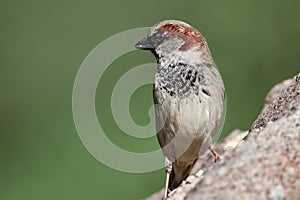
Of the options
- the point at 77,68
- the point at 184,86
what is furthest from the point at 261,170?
the point at 77,68

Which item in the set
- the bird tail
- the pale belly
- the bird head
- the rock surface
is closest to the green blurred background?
the bird tail

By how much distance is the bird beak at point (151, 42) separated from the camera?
165 inches

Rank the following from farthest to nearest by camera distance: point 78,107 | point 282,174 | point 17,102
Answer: point 17,102 → point 78,107 → point 282,174

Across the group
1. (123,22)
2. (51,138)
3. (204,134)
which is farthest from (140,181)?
(204,134)

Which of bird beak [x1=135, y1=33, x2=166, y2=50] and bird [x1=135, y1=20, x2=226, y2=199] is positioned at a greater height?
bird beak [x1=135, y1=33, x2=166, y2=50]

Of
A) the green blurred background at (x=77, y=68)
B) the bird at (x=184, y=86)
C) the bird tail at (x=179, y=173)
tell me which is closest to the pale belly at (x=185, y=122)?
the bird at (x=184, y=86)

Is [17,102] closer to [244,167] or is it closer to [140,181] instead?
[140,181]

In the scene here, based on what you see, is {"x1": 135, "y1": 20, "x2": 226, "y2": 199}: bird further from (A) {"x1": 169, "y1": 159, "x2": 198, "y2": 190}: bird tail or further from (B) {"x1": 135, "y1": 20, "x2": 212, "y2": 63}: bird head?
(A) {"x1": 169, "y1": 159, "x2": 198, "y2": 190}: bird tail

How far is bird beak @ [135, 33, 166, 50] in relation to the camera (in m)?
4.20

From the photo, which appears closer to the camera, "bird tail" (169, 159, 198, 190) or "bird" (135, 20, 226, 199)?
"bird" (135, 20, 226, 199)

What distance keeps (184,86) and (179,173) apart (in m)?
0.62

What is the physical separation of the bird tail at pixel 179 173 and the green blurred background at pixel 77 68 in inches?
72.4

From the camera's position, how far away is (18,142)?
7707mm

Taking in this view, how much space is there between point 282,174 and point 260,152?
0.10 m
